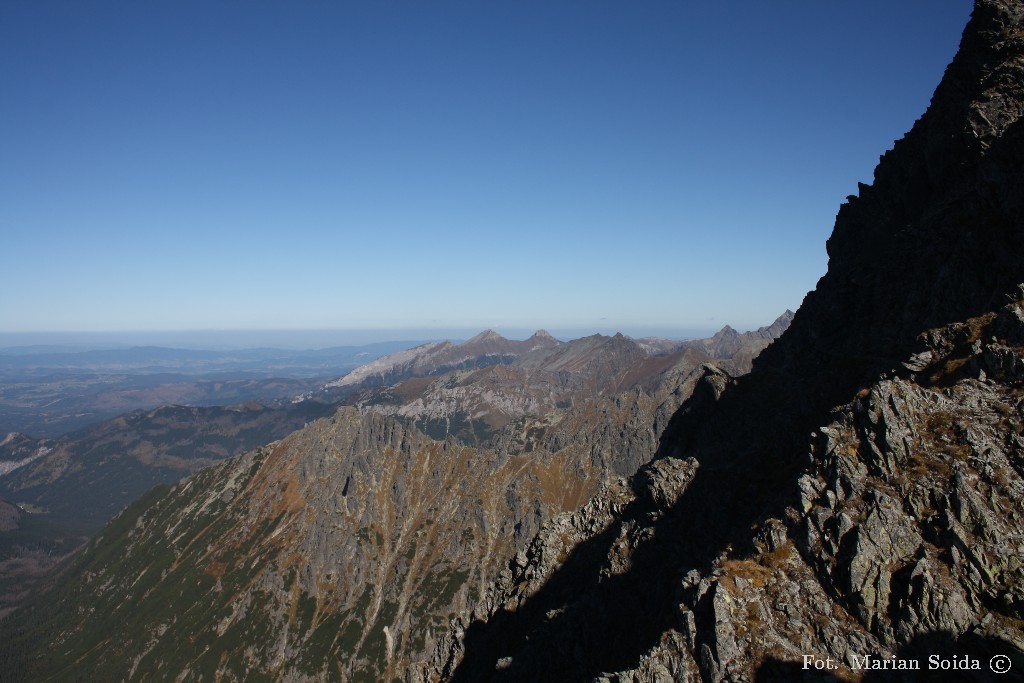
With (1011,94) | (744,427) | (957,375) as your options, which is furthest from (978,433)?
(1011,94)

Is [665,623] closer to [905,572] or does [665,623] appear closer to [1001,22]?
[905,572]

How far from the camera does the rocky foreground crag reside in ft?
119

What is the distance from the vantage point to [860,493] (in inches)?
1649

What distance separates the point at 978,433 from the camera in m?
41.0
